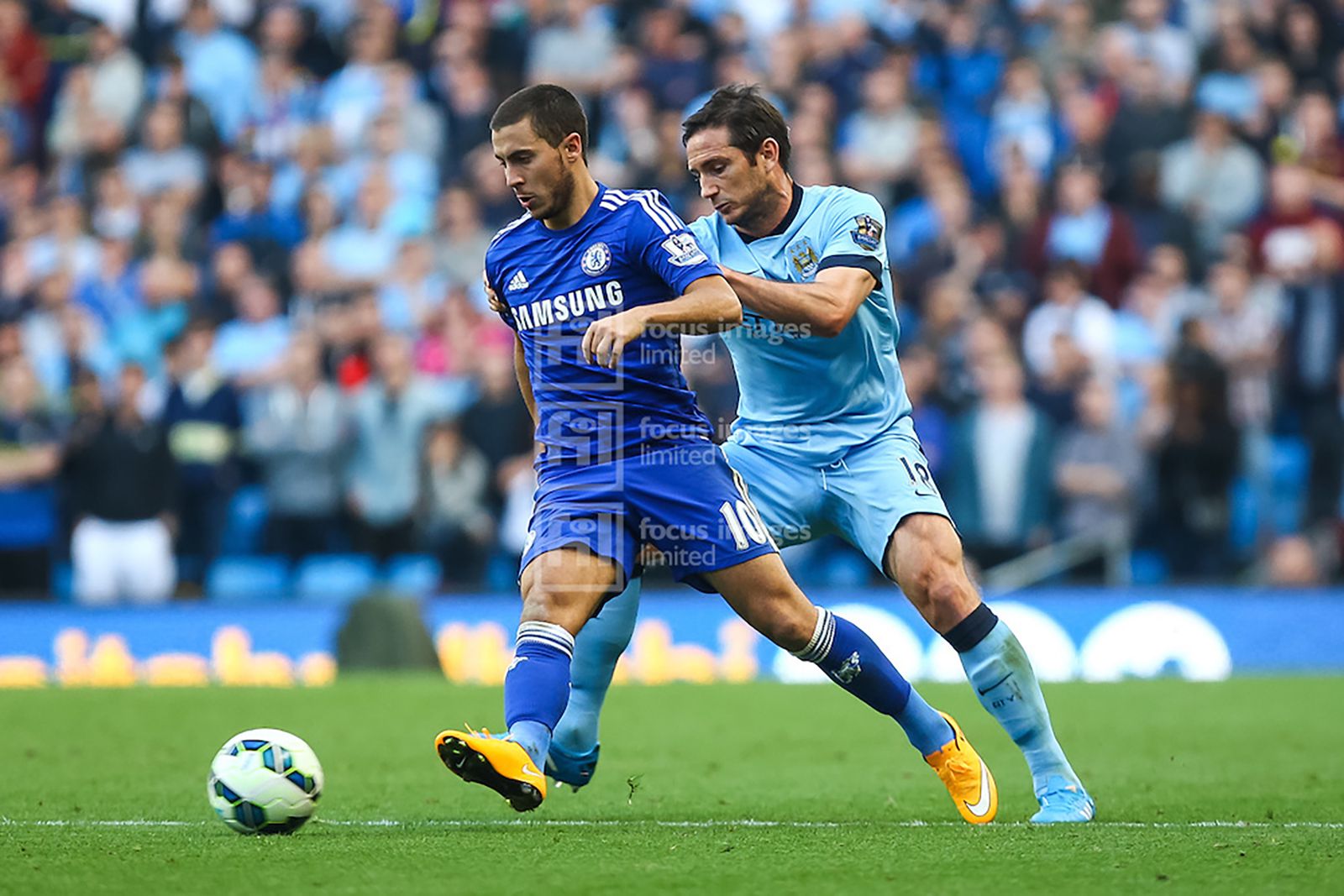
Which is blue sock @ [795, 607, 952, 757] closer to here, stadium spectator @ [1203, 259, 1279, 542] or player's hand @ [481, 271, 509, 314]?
player's hand @ [481, 271, 509, 314]

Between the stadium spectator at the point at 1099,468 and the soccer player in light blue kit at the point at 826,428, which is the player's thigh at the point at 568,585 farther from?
the stadium spectator at the point at 1099,468

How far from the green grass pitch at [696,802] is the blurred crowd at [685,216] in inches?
92.4

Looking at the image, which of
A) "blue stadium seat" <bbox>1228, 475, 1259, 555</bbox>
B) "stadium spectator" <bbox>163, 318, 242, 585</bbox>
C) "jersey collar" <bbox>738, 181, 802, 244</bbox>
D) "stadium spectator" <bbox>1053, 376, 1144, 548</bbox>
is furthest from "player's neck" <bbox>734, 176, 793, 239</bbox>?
"stadium spectator" <bbox>163, 318, 242, 585</bbox>

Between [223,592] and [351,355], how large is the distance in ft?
6.98

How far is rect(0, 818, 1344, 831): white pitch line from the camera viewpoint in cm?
617

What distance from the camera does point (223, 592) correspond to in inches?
580

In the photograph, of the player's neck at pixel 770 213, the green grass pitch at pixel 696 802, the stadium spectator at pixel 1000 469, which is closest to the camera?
the green grass pitch at pixel 696 802

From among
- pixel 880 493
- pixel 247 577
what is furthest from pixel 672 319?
pixel 247 577

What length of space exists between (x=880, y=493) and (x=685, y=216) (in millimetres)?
8773

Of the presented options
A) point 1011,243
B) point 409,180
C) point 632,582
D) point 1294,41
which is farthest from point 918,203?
point 632,582

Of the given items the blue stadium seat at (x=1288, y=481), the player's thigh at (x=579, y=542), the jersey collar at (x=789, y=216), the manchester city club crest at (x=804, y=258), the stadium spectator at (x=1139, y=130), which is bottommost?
the player's thigh at (x=579, y=542)

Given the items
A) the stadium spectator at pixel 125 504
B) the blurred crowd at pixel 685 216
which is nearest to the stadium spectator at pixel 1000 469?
the blurred crowd at pixel 685 216

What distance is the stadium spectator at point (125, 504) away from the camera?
46.7ft

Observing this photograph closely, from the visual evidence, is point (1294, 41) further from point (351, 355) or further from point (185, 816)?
point (185, 816)
